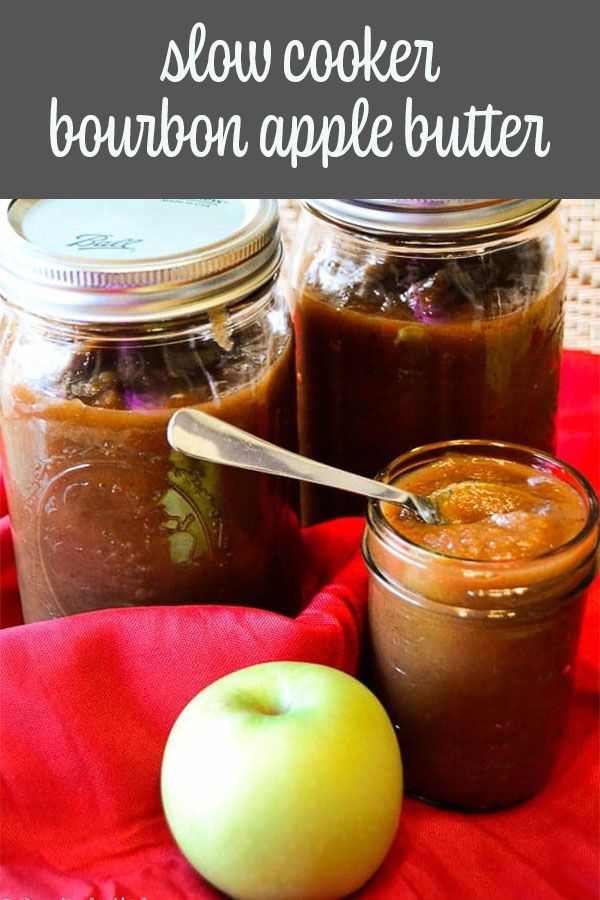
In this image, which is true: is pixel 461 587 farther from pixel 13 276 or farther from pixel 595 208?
pixel 595 208

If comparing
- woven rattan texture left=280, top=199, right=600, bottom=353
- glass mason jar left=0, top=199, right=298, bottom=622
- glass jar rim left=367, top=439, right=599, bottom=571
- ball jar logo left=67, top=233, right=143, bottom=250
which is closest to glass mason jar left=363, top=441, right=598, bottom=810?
glass jar rim left=367, top=439, right=599, bottom=571

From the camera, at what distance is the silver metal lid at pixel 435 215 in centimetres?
94

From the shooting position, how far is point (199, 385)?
880 mm

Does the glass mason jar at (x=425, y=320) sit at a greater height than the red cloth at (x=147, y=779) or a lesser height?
greater

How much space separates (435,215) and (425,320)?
83 mm

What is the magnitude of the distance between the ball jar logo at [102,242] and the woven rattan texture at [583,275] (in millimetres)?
702

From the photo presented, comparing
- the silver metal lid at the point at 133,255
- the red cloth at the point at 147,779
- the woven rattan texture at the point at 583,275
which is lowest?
the red cloth at the point at 147,779

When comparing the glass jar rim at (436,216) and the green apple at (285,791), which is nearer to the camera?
the green apple at (285,791)

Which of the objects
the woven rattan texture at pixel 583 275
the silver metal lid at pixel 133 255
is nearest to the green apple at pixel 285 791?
the silver metal lid at pixel 133 255

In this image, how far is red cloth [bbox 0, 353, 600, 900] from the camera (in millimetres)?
804

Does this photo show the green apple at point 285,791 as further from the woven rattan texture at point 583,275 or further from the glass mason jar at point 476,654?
the woven rattan texture at point 583,275

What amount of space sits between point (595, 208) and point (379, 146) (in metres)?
0.57

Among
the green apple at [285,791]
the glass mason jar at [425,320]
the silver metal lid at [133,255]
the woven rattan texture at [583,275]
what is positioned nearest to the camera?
the green apple at [285,791]

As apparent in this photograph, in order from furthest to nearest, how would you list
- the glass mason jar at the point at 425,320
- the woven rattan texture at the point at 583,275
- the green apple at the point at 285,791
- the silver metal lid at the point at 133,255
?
the woven rattan texture at the point at 583,275 → the glass mason jar at the point at 425,320 → the silver metal lid at the point at 133,255 → the green apple at the point at 285,791
